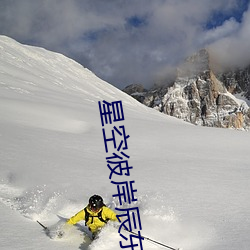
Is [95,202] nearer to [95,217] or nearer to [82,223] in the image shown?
[95,217]

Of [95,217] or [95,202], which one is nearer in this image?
[95,202]

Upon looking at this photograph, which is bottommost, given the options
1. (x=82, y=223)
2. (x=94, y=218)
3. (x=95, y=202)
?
(x=82, y=223)

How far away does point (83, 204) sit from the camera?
7.11 m

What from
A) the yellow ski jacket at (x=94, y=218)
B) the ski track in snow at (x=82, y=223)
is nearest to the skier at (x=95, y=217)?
the yellow ski jacket at (x=94, y=218)

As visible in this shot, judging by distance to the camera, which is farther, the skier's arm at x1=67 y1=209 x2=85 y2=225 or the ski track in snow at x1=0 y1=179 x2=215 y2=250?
the skier's arm at x1=67 y1=209 x2=85 y2=225

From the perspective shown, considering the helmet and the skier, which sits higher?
the helmet

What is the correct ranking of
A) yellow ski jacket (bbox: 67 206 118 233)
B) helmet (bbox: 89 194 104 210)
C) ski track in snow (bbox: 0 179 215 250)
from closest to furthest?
ski track in snow (bbox: 0 179 215 250) → helmet (bbox: 89 194 104 210) → yellow ski jacket (bbox: 67 206 118 233)

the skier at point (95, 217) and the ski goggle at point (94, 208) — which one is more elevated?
the ski goggle at point (94, 208)

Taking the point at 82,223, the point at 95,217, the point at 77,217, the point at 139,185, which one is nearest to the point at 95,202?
the point at 95,217

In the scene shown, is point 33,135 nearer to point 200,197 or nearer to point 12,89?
point 200,197

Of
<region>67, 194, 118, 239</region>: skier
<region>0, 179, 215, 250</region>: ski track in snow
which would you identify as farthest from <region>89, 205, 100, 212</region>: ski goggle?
<region>0, 179, 215, 250</region>: ski track in snow

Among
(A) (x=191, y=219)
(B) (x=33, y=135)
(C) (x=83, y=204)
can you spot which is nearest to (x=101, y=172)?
(C) (x=83, y=204)

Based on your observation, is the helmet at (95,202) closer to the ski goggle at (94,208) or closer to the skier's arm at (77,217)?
the ski goggle at (94,208)

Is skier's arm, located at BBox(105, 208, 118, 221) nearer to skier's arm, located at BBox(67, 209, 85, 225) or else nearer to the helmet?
the helmet
